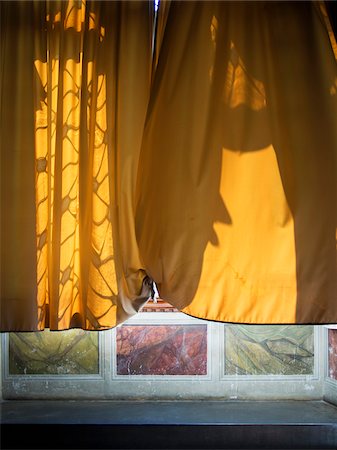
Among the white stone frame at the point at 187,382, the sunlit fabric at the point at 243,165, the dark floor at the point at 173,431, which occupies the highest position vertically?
the sunlit fabric at the point at 243,165

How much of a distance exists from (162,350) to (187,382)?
0.17 metres

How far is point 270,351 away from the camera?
210cm

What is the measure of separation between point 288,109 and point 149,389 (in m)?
1.28

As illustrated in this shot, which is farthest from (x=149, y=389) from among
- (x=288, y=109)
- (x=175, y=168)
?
(x=288, y=109)

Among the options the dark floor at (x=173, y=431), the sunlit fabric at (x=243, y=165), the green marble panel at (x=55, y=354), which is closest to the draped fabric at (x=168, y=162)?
the sunlit fabric at (x=243, y=165)

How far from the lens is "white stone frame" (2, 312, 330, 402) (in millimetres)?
2100

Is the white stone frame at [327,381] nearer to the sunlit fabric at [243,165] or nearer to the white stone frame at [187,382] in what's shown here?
the white stone frame at [187,382]

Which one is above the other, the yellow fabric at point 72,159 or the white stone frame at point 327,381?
the yellow fabric at point 72,159

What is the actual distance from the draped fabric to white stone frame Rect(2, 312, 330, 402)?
1.02ft

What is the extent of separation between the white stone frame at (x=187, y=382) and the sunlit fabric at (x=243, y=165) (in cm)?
33

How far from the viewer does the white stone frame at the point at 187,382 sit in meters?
2.10

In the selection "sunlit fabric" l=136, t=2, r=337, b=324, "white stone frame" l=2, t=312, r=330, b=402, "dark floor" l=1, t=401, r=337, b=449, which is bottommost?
"dark floor" l=1, t=401, r=337, b=449

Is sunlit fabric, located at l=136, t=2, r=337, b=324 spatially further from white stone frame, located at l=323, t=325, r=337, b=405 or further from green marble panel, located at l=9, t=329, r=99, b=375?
green marble panel, located at l=9, t=329, r=99, b=375

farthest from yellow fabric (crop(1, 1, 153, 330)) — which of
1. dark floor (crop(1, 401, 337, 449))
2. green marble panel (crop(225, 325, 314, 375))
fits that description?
green marble panel (crop(225, 325, 314, 375))
